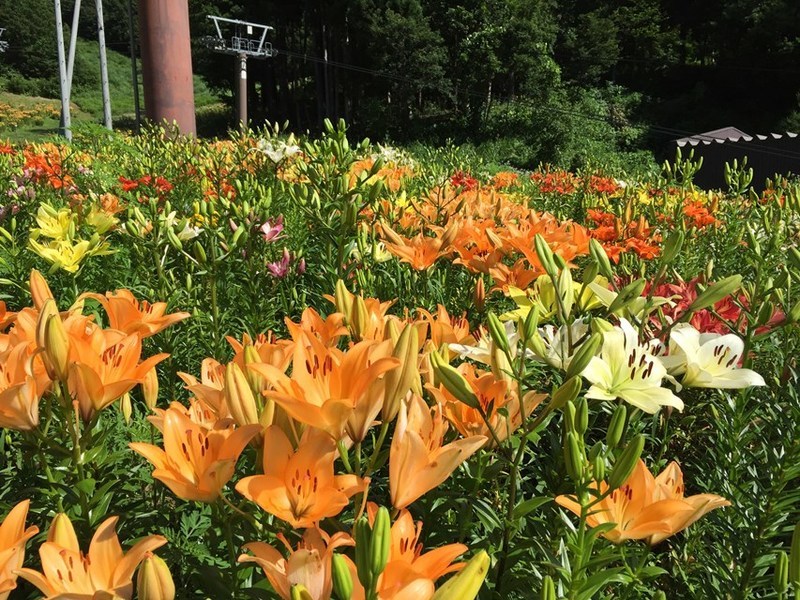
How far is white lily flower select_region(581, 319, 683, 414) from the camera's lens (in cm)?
A: 79

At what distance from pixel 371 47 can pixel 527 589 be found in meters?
27.5

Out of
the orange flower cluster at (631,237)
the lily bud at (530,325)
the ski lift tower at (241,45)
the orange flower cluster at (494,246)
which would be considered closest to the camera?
the lily bud at (530,325)

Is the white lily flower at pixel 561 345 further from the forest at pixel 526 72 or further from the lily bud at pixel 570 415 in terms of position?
the forest at pixel 526 72

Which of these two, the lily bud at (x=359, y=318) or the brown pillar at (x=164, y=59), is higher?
the brown pillar at (x=164, y=59)

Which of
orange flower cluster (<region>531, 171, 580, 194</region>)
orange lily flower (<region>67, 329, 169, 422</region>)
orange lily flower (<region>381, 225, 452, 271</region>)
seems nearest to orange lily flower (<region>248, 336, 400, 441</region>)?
Result: orange lily flower (<region>67, 329, 169, 422</region>)

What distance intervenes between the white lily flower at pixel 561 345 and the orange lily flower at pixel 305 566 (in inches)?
17.4

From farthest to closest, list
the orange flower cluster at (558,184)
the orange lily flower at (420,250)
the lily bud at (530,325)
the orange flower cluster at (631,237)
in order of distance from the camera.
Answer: the orange flower cluster at (558,184) < the orange flower cluster at (631,237) < the orange lily flower at (420,250) < the lily bud at (530,325)

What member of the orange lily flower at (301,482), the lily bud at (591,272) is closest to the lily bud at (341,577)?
the orange lily flower at (301,482)

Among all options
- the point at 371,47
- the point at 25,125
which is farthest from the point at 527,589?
the point at 25,125

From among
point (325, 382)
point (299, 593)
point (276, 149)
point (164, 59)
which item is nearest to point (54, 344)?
point (325, 382)

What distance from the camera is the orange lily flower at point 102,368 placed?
0.71m

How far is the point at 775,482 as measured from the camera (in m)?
0.98

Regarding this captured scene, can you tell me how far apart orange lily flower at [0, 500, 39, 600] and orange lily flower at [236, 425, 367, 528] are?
8.1 inches

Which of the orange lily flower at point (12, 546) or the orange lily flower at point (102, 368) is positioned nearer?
the orange lily flower at point (12, 546)
